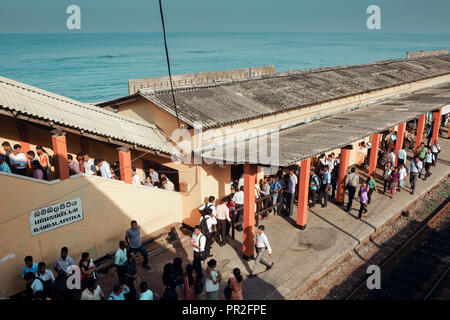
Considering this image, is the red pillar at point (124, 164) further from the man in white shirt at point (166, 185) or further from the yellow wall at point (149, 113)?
the yellow wall at point (149, 113)

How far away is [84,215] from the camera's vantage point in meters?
9.18

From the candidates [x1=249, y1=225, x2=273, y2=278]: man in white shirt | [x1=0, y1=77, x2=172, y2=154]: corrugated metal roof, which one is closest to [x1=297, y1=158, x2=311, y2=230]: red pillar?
[x1=249, y1=225, x2=273, y2=278]: man in white shirt

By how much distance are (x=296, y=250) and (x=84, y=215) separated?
5849mm

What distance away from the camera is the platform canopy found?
31.6 feet

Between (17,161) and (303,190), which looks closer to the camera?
(17,161)

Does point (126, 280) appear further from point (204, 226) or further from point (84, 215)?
point (204, 226)

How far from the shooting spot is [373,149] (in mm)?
13680

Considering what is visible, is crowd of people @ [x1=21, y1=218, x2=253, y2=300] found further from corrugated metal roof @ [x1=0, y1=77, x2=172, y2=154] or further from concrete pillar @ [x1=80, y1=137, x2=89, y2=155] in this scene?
concrete pillar @ [x1=80, y1=137, x2=89, y2=155]

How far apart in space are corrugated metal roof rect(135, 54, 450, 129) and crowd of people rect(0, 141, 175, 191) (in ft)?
7.81

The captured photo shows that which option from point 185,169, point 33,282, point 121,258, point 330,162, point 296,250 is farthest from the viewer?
point 330,162

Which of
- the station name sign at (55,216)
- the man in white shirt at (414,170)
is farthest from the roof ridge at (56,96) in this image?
the man in white shirt at (414,170)

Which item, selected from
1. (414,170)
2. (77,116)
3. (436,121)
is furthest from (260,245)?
(436,121)

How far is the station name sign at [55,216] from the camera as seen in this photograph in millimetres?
8312

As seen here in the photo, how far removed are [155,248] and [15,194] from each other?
4065mm
